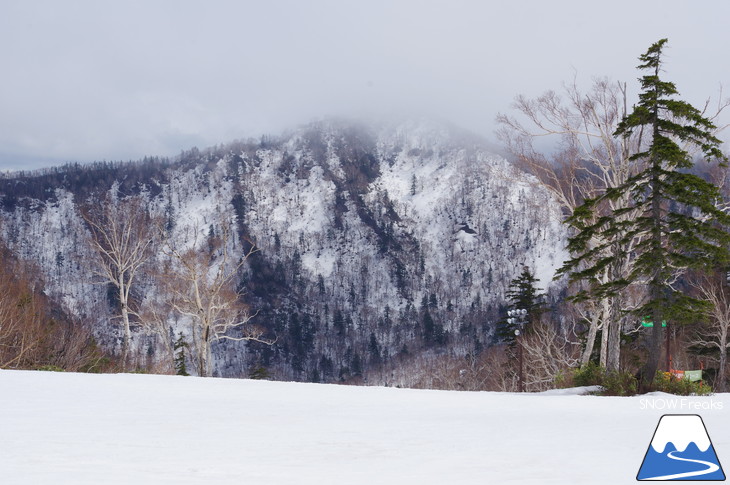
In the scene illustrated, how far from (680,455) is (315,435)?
5.28 m

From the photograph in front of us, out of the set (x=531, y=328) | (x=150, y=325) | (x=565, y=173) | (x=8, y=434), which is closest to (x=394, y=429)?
(x=8, y=434)

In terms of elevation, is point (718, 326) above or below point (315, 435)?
above

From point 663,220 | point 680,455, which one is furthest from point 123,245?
point 680,455

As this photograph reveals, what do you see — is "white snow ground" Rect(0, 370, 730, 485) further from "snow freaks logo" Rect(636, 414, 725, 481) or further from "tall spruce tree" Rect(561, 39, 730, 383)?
"tall spruce tree" Rect(561, 39, 730, 383)

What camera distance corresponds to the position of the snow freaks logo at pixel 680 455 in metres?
5.90

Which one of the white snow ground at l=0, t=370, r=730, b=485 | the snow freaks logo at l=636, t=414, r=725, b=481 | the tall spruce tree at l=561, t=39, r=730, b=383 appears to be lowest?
the white snow ground at l=0, t=370, r=730, b=485

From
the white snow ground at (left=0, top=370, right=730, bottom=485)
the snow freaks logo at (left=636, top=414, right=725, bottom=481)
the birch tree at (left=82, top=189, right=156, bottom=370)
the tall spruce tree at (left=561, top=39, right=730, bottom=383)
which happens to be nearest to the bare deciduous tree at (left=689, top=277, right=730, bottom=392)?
the tall spruce tree at (left=561, top=39, right=730, bottom=383)

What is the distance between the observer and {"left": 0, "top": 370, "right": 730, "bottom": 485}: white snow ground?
6.20 m

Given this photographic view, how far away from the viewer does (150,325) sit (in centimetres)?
2889

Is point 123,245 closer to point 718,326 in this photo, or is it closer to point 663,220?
point 663,220

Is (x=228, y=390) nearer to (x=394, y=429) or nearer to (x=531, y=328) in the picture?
(x=394, y=429)

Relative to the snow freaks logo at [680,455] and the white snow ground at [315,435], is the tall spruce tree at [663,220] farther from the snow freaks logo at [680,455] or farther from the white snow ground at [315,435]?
the snow freaks logo at [680,455]

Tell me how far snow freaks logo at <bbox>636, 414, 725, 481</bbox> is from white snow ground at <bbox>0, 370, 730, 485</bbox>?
28 centimetres

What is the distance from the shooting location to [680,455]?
6305mm
